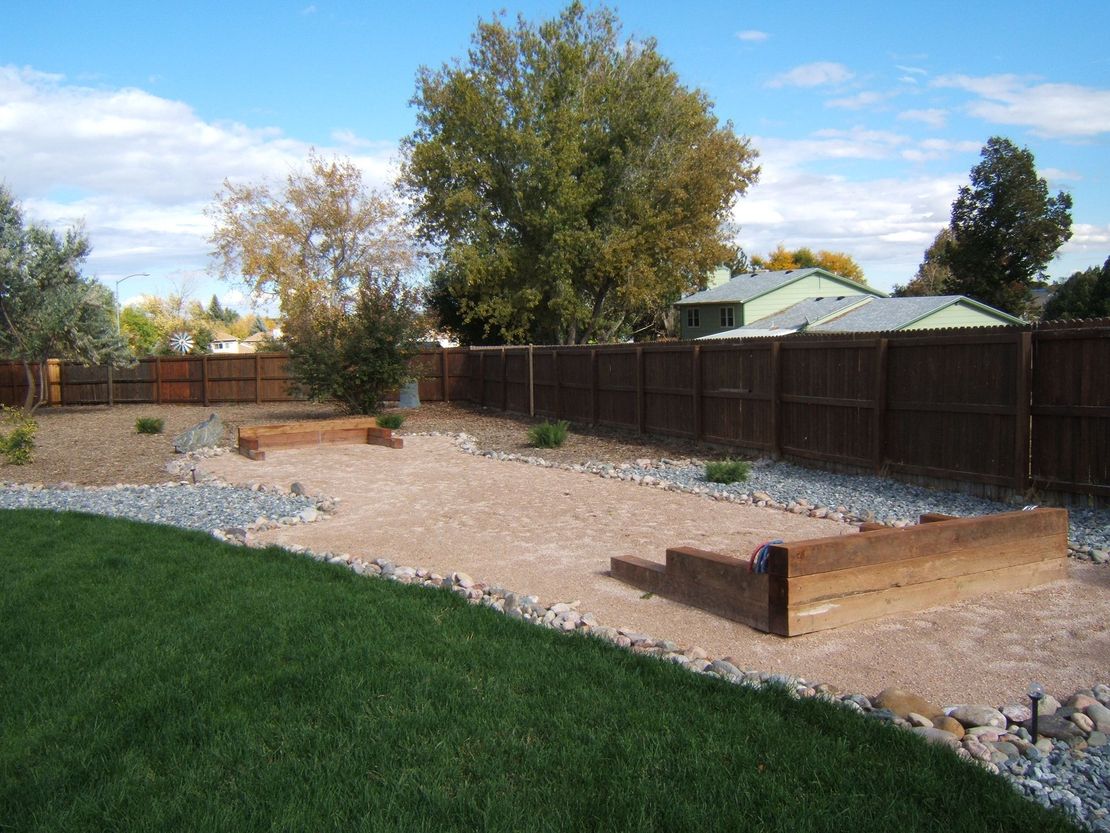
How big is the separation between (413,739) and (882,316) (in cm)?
3502

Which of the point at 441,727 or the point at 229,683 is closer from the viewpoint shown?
the point at 441,727

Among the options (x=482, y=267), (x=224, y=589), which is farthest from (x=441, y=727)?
(x=482, y=267)

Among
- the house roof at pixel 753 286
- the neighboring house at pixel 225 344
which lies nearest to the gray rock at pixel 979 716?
the house roof at pixel 753 286

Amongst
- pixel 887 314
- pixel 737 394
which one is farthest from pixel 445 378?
pixel 887 314

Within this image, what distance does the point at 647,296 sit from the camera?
3297 cm

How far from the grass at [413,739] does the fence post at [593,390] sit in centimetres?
1372

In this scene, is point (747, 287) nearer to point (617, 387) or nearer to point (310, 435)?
point (617, 387)

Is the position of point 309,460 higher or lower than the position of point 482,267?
→ lower

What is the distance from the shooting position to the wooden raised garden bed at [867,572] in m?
5.41

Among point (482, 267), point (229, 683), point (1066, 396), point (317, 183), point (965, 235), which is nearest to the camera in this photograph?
point (229, 683)

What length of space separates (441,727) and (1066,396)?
7733 mm

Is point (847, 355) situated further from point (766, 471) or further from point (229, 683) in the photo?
point (229, 683)

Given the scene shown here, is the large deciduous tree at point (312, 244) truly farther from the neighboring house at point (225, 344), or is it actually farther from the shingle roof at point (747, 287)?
the neighboring house at point (225, 344)

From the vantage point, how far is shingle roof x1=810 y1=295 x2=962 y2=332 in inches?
1345
